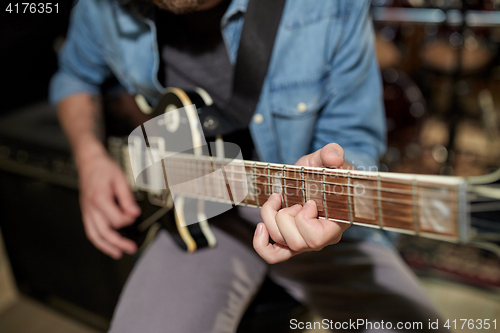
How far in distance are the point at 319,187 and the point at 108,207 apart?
1.79 feet

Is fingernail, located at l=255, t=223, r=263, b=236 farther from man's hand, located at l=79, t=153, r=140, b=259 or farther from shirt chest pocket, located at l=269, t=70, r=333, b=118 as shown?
man's hand, located at l=79, t=153, r=140, b=259

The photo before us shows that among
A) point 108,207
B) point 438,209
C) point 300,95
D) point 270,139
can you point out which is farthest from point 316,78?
point 108,207

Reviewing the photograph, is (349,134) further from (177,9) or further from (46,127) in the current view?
(46,127)

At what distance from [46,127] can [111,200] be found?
0.49 metres

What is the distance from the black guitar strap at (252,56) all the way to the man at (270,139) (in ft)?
0.08

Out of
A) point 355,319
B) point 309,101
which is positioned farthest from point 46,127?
point 355,319

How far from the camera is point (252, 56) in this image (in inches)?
22.9

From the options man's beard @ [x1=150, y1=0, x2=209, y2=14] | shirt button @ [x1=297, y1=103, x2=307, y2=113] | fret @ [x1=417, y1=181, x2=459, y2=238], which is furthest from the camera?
shirt button @ [x1=297, y1=103, x2=307, y2=113]

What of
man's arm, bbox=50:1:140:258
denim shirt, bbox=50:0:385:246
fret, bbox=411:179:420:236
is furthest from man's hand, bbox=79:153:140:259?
fret, bbox=411:179:420:236

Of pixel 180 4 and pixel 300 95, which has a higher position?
pixel 180 4

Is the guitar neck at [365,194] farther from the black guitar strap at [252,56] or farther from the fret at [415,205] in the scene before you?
the black guitar strap at [252,56]

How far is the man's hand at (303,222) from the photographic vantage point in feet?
1.23

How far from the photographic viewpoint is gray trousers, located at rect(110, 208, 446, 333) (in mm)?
607

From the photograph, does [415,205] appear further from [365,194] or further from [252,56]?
[252,56]
